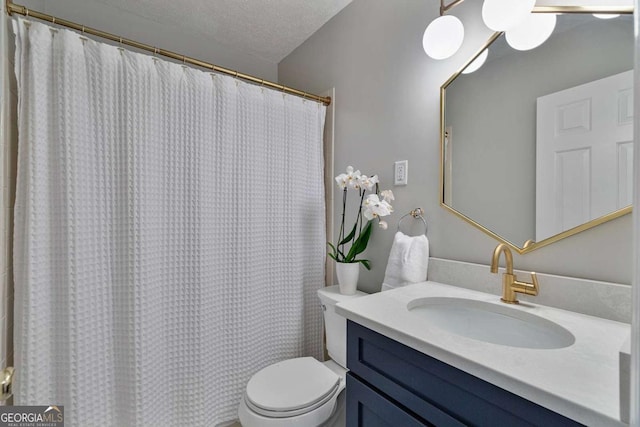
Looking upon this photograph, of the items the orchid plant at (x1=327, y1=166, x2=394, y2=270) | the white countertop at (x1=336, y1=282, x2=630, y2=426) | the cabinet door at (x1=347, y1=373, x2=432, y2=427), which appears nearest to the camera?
the white countertop at (x1=336, y1=282, x2=630, y2=426)

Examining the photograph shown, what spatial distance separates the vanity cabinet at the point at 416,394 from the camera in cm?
55

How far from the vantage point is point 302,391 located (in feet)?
3.80

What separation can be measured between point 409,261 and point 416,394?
60 centimetres

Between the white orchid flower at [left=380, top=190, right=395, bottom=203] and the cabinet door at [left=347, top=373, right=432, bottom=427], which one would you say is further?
the white orchid flower at [left=380, top=190, right=395, bottom=203]

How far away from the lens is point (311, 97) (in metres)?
1.78

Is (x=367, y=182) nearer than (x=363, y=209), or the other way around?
(x=367, y=182)

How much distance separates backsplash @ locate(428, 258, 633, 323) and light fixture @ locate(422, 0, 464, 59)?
0.84 metres

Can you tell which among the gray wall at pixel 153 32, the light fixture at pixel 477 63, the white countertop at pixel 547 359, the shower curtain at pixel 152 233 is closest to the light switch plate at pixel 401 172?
the light fixture at pixel 477 63

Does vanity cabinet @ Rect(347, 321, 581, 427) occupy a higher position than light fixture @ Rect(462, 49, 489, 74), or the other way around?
light fixture @ Rect(462, 49, 489, 74)

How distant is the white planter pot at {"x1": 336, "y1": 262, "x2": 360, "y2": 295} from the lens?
1.46m

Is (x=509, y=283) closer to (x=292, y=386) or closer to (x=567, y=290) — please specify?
(x=567, y=290)

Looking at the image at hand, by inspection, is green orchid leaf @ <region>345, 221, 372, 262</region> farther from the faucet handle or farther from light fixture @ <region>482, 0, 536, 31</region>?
light fixture @ <region>482, 0, 536, 31</region>

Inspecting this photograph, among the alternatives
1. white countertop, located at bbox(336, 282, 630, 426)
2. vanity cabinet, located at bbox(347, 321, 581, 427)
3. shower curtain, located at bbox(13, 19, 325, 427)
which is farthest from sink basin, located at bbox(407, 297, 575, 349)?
shower curtain, located at bbox(13, 19, 325, 427)

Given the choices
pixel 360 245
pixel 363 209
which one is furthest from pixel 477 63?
pixel 360 245
